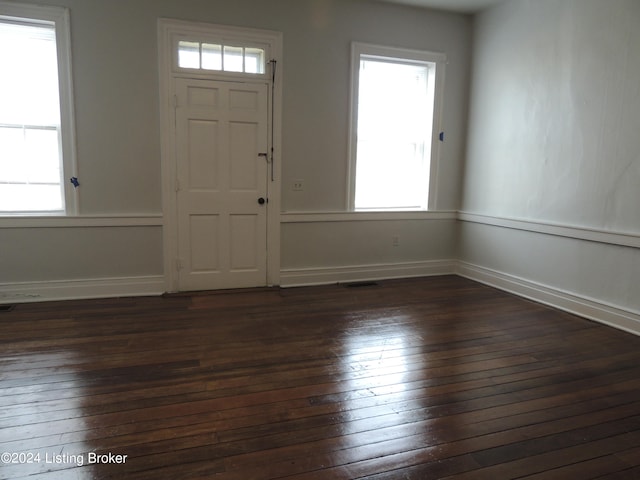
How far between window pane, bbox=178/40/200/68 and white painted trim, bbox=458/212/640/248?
3450 mm

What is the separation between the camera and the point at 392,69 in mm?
4941

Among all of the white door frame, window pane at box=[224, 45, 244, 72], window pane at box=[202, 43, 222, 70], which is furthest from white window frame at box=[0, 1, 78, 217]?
window pane at box=[224, 45, 244, 72]

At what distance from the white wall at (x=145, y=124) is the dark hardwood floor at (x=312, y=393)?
464mm

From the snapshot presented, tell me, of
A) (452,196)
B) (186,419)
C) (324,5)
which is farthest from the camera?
(452,196)

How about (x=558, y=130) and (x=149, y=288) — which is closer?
(x=558, y=130)

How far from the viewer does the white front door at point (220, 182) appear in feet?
13.9

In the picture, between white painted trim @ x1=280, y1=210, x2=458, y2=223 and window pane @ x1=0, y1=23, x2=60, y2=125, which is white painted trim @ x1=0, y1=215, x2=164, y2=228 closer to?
window pane @ x1=0, y1=23, x2=60, y2=125

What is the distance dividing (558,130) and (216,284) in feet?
11.9

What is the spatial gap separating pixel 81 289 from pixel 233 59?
104 inches

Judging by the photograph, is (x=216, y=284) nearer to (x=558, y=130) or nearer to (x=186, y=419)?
(x=186, y=419)

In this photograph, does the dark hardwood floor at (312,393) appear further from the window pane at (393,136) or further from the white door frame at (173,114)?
the window pane at (393,136)

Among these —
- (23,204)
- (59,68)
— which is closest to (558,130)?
(59,68)

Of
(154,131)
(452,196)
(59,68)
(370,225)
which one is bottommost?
(370,225)

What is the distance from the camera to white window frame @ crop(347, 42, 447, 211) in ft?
15.3
